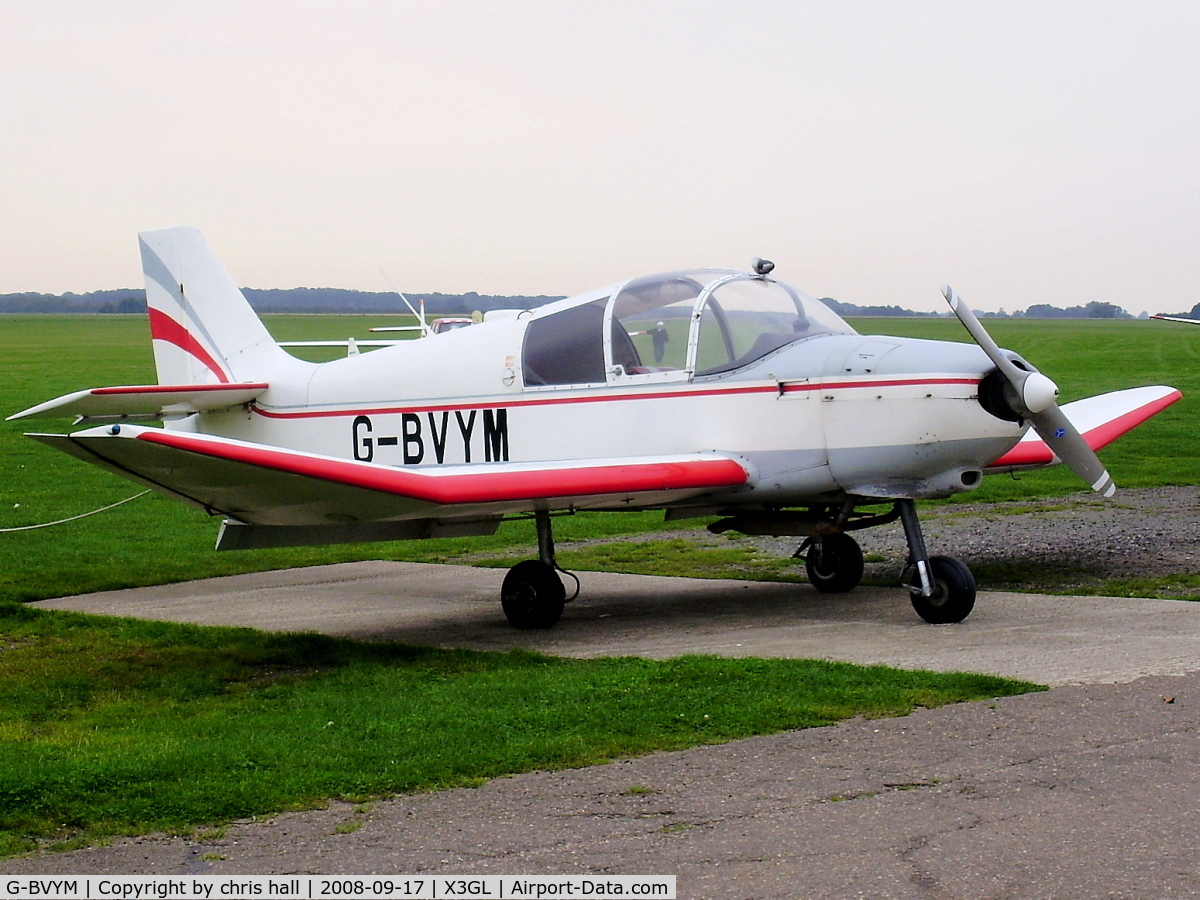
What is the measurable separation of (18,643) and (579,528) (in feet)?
25.6

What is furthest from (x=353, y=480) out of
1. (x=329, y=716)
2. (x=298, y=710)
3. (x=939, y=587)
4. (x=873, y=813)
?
(x=873, y=813)

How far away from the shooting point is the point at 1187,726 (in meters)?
5.94

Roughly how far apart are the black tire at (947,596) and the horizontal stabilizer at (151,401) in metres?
5.80

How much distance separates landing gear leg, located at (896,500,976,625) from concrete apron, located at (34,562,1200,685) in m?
0.12

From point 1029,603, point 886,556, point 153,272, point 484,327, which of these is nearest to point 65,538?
point 153,272

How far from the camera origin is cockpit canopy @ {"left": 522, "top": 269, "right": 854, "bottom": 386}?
383 inches

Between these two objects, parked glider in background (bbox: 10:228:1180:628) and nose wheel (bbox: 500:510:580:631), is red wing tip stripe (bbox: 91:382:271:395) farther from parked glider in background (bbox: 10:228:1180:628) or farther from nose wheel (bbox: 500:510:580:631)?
nose wheel (bbox: 500:510:580:631)

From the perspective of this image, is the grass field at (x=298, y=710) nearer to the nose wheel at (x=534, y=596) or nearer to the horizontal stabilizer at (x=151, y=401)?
the nose wheel at (x=534, y=596)

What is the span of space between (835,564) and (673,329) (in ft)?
8.29

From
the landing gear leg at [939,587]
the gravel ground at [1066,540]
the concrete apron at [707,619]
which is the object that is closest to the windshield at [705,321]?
the landing gear leg at [939,587]

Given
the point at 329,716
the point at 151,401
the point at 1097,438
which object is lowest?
the point at 329,716

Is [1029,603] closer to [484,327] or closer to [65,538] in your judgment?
[484,327]

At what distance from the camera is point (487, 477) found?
905 cm

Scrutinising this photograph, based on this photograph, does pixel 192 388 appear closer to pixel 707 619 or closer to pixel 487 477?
pixel 487 477
